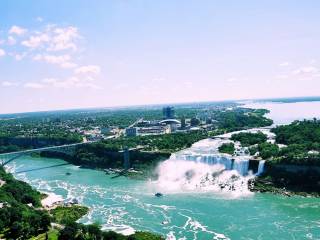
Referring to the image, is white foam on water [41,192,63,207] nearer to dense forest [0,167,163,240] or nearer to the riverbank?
dense forest [0,167,163,240]

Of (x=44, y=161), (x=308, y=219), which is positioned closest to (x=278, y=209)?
(x=308, y=219)

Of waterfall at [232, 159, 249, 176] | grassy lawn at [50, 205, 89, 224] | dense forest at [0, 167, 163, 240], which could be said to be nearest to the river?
grassy lawn at [50, 205, 89, 224]

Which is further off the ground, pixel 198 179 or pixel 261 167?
pixel 261 167

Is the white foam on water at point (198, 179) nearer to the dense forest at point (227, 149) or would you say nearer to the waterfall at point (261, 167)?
the waterfall at point (261, 167)

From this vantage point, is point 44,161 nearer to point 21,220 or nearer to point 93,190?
point 93,190

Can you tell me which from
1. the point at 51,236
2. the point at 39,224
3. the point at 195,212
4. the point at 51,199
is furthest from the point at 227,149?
the point at 51,236

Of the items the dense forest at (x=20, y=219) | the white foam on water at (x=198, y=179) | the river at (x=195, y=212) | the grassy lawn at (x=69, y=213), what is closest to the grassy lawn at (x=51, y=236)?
the dense forest at (x=20, y=219)

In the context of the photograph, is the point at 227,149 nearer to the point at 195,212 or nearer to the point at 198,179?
the point at 198,179
